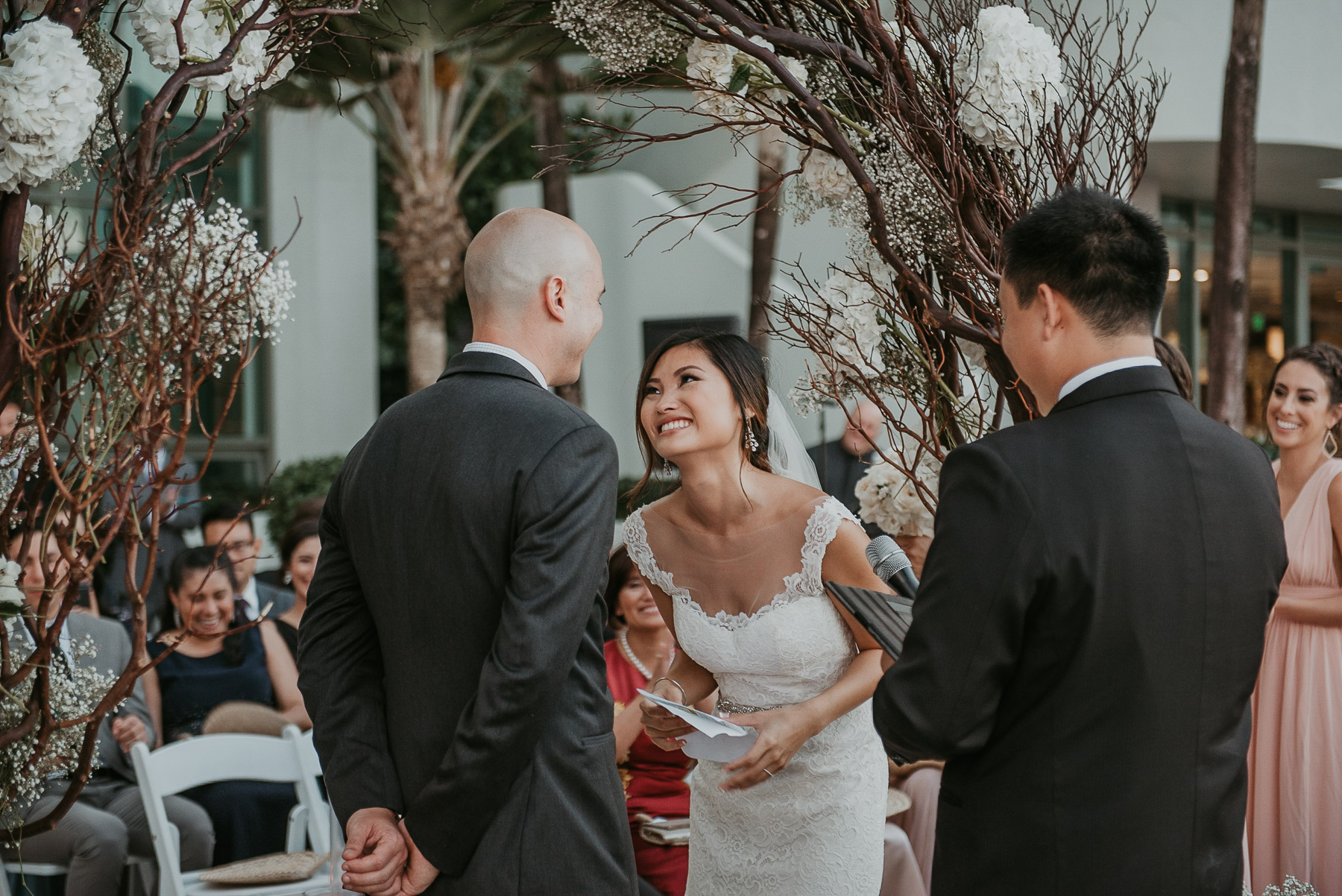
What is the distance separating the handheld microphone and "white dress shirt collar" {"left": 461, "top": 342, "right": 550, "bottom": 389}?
2.25 ft

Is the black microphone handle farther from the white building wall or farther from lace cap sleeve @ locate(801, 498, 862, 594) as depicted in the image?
the white building wall

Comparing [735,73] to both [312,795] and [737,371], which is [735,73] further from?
[312,795]

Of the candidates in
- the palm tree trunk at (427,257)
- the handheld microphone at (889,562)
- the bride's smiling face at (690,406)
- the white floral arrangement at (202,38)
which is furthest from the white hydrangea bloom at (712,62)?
the palm tree trunk at (427,257)

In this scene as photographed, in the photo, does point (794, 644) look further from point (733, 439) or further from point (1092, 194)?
point (1092, 194)

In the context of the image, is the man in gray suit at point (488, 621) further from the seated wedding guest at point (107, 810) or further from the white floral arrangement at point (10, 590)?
the seated wedding guest at point (107, 810)

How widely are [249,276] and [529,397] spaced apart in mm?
1157

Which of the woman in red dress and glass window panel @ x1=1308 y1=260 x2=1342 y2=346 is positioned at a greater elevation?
glass window panel @ x1=1308 y1=260 x2=1342 y2=346

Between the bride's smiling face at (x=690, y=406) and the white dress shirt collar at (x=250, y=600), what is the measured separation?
11.2 ft

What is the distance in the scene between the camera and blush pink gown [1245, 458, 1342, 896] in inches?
162

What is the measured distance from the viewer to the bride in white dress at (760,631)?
9.92 feet

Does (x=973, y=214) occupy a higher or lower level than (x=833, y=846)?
higher

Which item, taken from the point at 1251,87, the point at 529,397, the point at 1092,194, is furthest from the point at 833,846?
the point at 1251,87

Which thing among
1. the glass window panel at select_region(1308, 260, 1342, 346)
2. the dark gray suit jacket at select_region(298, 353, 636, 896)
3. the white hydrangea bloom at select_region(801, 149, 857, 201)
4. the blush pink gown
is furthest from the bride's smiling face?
the glass window panel at select_region(1308, 260, 1342, 346)

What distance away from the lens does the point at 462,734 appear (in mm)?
1994
